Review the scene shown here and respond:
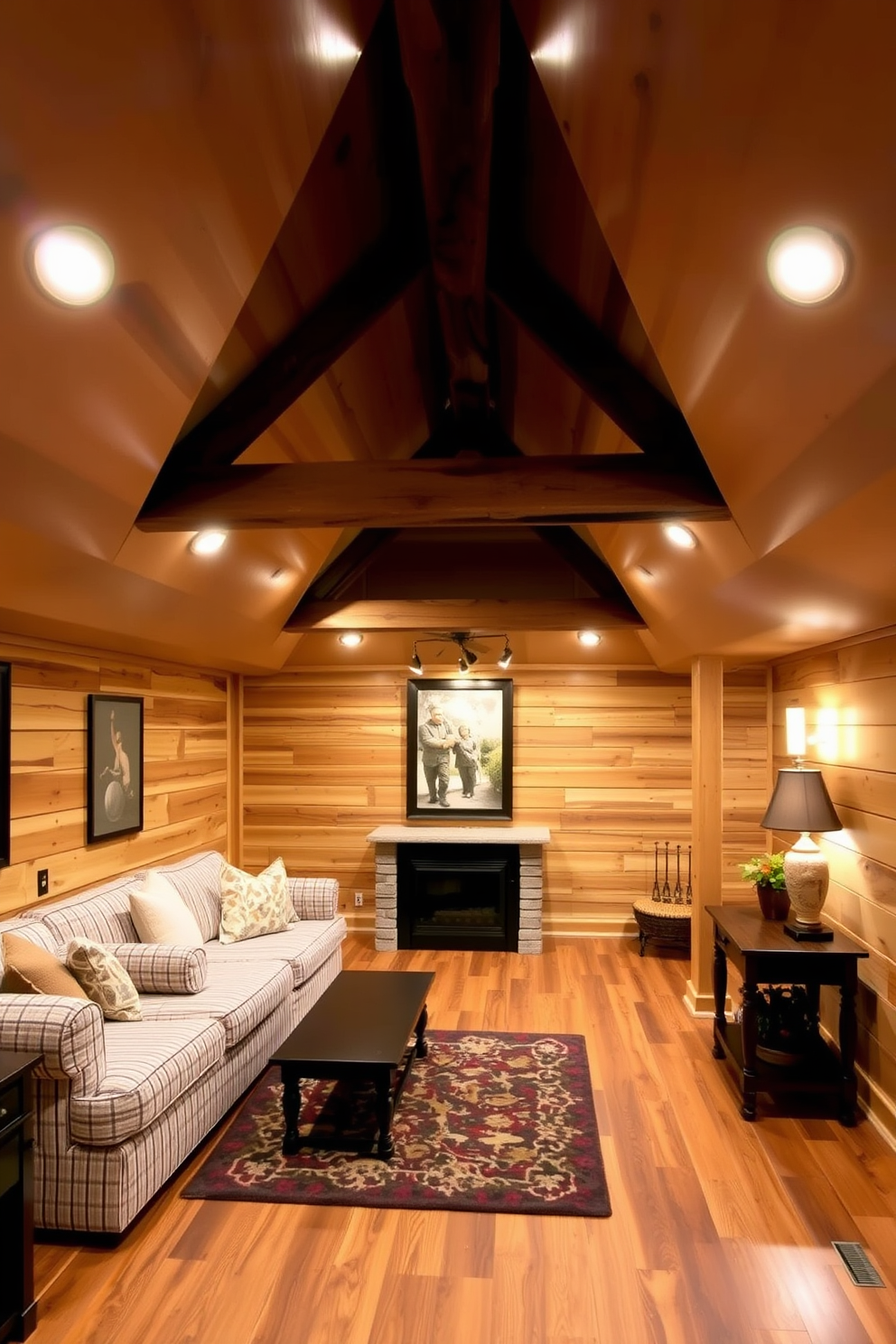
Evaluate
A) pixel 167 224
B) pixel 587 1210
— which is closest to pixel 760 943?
pixel 587 1210

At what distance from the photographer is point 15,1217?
2316mm

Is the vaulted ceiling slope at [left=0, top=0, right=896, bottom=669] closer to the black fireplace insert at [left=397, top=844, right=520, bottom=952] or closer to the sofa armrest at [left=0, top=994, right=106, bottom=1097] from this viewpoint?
the sofa armrest at [left=0, top=994, right=106, bottom=1097]

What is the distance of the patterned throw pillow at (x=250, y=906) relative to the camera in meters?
4.70

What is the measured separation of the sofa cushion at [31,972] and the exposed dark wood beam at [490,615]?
2.99 m

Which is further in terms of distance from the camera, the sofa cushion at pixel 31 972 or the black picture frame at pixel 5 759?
the black picture frame at pixel 5 759

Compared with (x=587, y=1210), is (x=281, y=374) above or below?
above

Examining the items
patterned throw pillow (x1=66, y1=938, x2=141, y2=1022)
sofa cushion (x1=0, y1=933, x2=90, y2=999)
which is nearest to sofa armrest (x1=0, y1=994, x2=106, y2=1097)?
sofa cushion (x1=0, y1=933, x2=90, y2=999)

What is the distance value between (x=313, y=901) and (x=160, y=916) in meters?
1.29

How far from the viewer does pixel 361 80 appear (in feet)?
7.93

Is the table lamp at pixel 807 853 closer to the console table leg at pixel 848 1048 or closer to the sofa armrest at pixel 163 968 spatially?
the console table leg at pixel 848 1048

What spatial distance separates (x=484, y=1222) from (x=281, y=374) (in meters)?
3.15

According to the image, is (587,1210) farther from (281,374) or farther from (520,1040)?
(281,374)

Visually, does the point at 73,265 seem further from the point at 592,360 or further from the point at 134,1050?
the point at 134,1050

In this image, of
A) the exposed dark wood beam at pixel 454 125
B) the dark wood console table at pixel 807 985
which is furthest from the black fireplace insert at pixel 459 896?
the exposed dark wood beam at pixel 454 125
